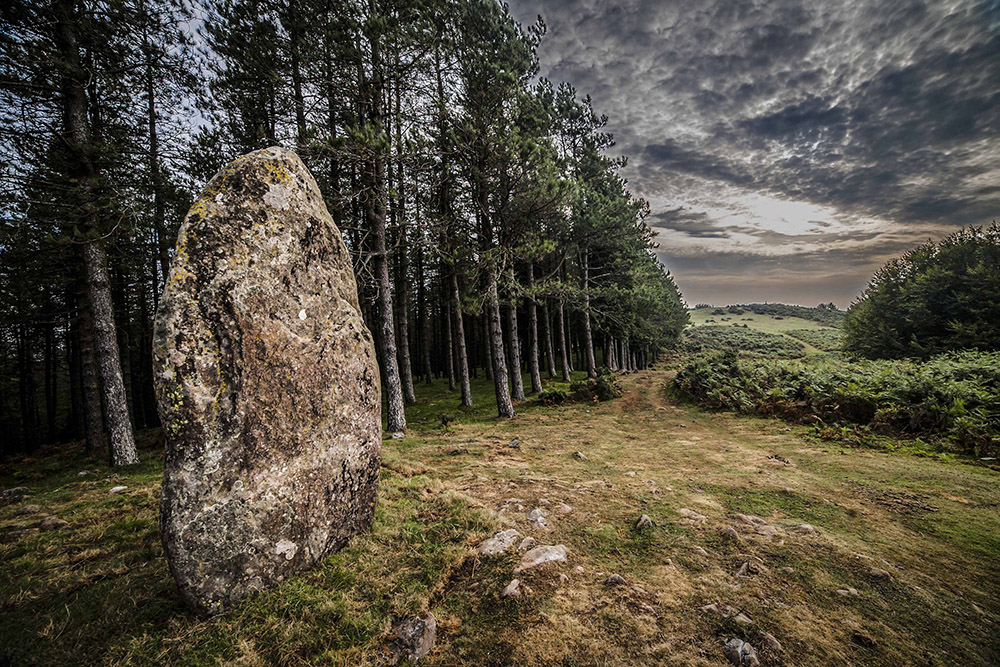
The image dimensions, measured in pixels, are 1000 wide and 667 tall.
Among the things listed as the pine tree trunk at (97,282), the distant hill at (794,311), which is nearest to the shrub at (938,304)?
the pine tree trunk at (97,282)

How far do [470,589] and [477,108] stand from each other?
11.6 m

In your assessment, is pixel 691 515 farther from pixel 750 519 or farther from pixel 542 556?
pixel 542 556

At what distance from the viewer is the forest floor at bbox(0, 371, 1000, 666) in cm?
227

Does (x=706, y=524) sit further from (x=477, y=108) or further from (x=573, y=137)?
(x=573, y=137)

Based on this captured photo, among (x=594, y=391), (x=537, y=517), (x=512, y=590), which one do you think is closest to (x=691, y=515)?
(x=537, y=517)

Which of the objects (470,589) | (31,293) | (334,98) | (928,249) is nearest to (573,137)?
(334,98)

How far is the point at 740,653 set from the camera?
2.18 m

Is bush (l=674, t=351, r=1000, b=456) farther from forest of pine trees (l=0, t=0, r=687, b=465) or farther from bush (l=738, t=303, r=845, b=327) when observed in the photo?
bush (l=738, t=303, r=845, b=327)

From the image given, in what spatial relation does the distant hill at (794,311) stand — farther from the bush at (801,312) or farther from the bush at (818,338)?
the bush at (818,338)

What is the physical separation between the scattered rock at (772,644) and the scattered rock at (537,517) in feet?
6.69

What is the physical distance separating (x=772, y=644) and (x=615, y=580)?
107cm

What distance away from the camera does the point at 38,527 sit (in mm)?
3889

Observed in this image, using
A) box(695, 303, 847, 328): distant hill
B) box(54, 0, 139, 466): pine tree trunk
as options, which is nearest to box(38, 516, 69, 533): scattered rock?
box(54, 0, 139, 466): pine tree trunk

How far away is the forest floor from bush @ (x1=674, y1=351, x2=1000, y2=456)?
1655 mm
